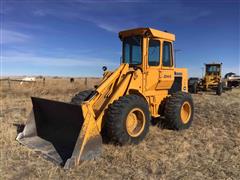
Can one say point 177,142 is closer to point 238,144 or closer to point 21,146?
point 238,144

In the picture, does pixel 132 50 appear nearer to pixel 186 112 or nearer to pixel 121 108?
pixel 121 108

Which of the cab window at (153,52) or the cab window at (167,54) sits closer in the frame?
the cab window at (153,52)

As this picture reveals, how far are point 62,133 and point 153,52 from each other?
3.19 metres

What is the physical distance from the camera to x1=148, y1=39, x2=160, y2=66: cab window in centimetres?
753

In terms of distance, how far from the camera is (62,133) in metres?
6.36

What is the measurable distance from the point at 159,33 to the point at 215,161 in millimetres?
3624

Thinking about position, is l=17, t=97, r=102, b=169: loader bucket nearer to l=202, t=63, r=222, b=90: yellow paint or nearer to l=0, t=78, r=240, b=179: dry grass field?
l=0, t=78, r=240, b=179: dry grass field

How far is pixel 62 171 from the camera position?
16.1 ft

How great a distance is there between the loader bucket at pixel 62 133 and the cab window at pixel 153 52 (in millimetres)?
2622

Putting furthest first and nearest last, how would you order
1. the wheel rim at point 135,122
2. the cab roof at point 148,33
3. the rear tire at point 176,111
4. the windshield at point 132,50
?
the rear tire at point 176,111, the windshield at point 132,50, the cab roof at point 148,33, the wheel rim at point 135,122

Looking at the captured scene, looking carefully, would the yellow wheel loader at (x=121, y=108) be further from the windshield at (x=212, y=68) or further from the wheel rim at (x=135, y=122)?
the windshield at (x=212, y=68)

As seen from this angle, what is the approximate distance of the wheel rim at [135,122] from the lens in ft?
21.1

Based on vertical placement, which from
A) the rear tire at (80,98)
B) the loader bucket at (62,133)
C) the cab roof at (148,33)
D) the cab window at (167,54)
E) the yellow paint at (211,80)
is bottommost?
the loader bucket at (62,133)

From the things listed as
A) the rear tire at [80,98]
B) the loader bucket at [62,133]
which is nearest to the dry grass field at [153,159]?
the loader bucket at [62,133]
